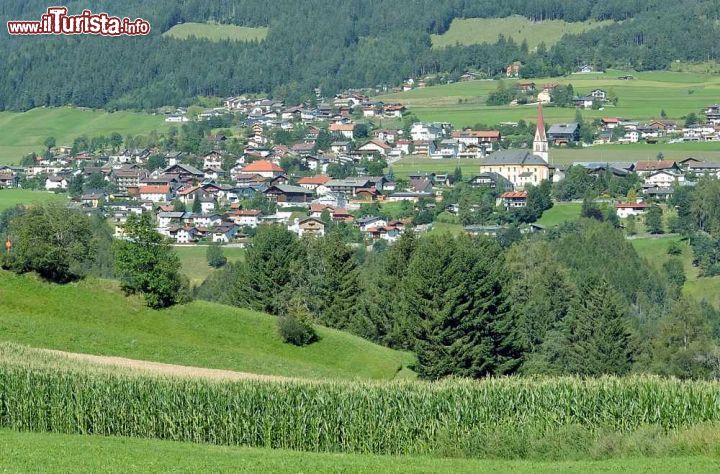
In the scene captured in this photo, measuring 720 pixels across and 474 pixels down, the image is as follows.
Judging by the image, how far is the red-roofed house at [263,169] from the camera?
577 ft

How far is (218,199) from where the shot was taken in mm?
165500

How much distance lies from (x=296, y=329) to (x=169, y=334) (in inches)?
195

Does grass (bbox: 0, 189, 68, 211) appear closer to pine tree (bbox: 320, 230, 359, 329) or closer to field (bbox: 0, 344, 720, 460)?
pine tree (bbox: 320, 230, 359, 329)

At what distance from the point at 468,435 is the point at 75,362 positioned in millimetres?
14003

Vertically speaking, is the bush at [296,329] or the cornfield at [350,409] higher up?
the cornfield at [350,409]

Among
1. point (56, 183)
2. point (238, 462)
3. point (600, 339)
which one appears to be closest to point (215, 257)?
point (56, 183)

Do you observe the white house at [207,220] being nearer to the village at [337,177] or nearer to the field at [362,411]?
the village at [337,177]

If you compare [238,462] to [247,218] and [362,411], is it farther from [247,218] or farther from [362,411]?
[247,218]

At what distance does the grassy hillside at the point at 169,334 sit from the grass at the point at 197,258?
206ft

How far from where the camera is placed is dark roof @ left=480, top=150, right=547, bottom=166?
16188cm

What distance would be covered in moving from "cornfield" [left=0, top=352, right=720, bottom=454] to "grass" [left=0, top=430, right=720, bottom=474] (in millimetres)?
1926

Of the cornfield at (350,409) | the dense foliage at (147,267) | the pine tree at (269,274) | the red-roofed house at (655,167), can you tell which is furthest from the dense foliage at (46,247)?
the red-roofed house at (655,167)

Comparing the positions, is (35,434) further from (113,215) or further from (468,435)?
(113,215)

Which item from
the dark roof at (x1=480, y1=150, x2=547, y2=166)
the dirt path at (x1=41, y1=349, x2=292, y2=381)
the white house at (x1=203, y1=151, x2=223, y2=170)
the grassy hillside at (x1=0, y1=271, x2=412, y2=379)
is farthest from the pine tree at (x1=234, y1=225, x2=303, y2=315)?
the white house at (x1=203, y1=151, x2=223, y2=170)
